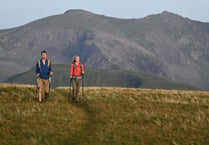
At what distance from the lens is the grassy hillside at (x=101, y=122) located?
→ 1667 centimetres

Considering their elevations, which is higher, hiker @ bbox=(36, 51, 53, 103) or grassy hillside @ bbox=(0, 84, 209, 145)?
hiker @ bbox=(36, 51, 53, 103)

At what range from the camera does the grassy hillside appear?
16672mm

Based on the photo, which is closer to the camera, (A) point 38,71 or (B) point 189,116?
(B) point 189,116

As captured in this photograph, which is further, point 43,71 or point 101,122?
point 43,71

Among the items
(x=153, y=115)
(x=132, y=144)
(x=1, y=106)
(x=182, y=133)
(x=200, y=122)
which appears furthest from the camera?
(x=1, y=106)

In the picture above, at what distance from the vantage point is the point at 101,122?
761 inches

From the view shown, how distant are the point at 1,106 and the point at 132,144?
10.8 m

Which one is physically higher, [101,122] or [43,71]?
[43,71]

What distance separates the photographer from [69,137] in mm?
16969

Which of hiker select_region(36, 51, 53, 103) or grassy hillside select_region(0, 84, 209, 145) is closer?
grassy hillside select_region(0, 84, 209, 145)

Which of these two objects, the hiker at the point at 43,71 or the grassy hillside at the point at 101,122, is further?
the hiker at the point at 43,71

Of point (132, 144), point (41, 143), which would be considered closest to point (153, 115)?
point (132, 144)

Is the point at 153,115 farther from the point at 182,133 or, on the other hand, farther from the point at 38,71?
the point at 38,71

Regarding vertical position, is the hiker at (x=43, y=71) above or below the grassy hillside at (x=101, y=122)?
above
